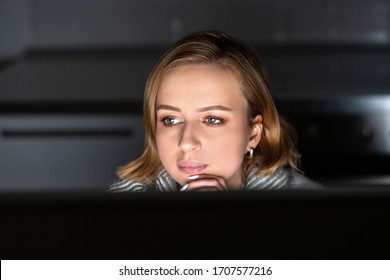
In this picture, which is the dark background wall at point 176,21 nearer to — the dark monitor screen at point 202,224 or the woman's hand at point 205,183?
the woman's hand at point 205,183

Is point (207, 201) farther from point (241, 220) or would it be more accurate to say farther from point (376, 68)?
point (376, 68)

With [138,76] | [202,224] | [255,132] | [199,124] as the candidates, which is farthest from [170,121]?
[138,76]

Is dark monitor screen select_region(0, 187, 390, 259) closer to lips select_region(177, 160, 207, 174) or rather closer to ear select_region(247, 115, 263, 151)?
lips select_region(177, 160, 207, 174)

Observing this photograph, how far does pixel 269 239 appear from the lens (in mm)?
249

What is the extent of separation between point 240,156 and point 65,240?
65 centimetres

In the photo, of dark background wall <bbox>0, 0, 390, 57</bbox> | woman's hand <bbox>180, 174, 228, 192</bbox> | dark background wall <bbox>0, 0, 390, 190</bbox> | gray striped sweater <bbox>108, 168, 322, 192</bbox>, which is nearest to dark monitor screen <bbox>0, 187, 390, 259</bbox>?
woman's hand <bbox>180, 174, 228, 192</bbox>

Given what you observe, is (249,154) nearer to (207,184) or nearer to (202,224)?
(207,184)

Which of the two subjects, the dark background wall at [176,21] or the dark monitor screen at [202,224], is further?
the dark background wall at [176,21]

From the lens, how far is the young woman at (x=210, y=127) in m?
0.85

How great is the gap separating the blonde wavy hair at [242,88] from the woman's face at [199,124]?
0.02 m

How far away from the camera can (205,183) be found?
812 millimetres

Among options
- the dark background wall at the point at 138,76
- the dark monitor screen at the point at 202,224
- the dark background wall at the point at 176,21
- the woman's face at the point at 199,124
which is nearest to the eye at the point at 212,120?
the woman's face at the point at 199,124

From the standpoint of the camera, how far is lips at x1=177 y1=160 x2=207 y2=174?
834 mm
